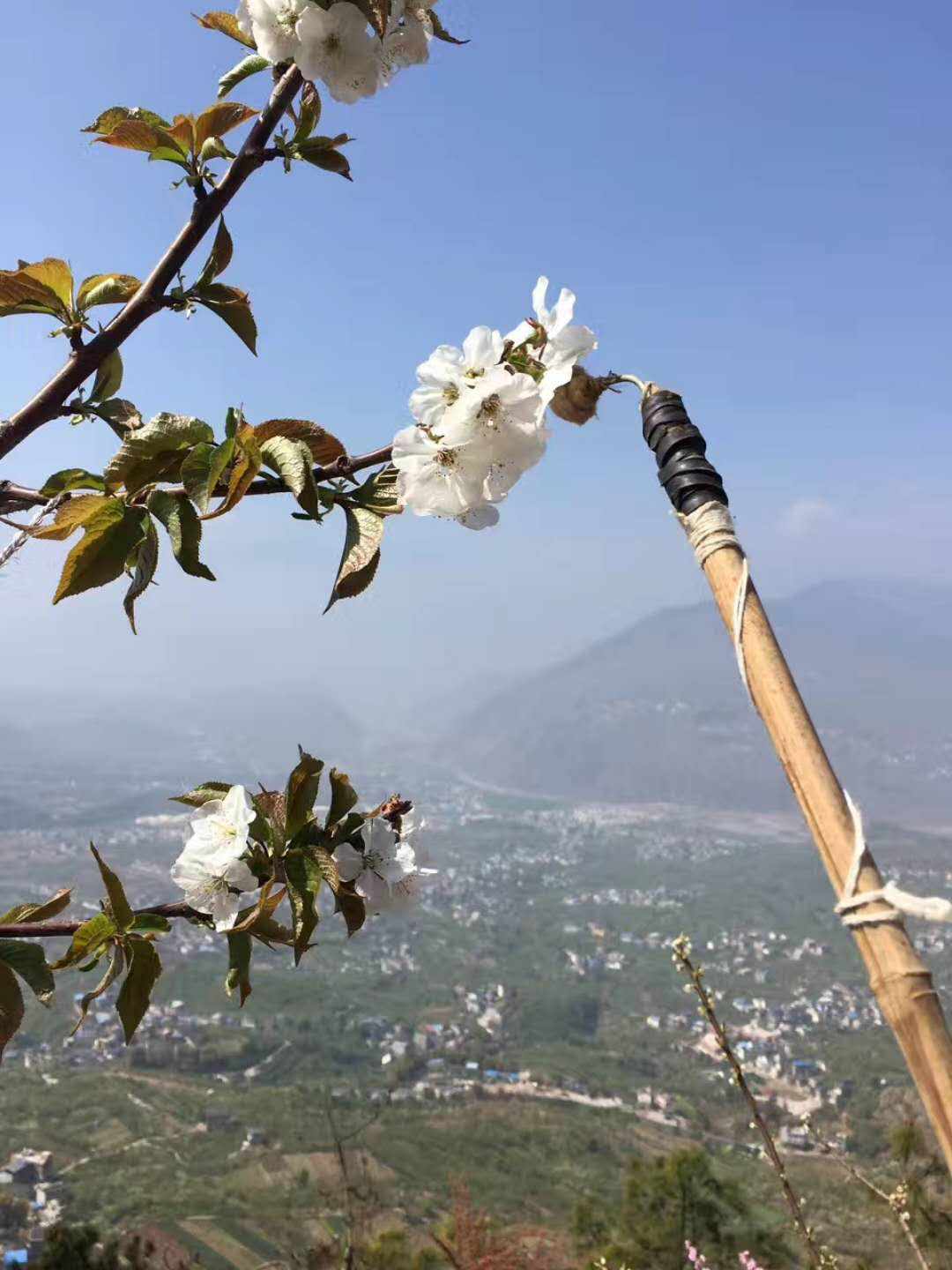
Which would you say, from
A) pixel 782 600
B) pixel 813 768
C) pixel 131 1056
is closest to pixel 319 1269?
pixel 813 768

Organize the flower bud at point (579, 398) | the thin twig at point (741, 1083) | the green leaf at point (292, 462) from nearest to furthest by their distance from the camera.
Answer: the green leaf at point (292, 462) → the flower bud at point (579, 398) → the thin twig at point (741, 1083)

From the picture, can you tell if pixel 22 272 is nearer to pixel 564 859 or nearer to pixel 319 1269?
pixel 319 1269

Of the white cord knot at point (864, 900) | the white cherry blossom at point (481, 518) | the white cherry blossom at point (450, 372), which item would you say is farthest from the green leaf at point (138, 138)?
the white cord knot at point (864, 900)

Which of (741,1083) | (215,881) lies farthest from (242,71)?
(741,1083)

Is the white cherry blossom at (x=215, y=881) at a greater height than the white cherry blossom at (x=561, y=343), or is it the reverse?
the white cherry blossom at (x=561, y=343)

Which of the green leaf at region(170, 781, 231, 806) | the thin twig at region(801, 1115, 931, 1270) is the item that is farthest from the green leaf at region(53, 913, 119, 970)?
the thin twig at region(801, 1115, 931, 1270)

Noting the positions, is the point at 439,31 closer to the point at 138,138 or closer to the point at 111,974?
the point at 138,138

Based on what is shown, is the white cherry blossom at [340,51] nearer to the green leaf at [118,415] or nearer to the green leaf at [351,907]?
the green leaf at [118,415]
